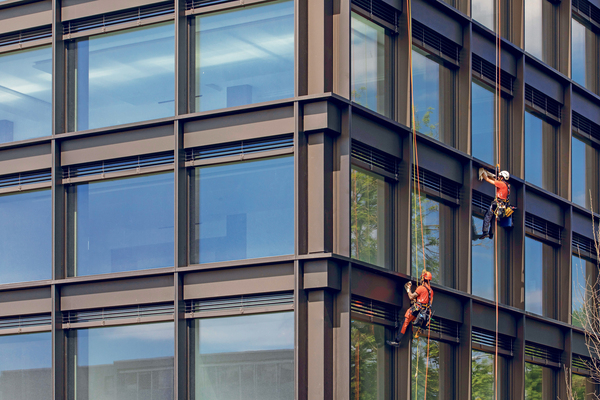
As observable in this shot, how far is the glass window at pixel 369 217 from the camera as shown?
22.9m

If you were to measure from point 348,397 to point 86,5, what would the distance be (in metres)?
11.1

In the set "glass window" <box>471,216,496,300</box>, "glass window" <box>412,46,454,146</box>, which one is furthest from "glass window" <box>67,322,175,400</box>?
"glass window" <box>471,216,496,300</box>

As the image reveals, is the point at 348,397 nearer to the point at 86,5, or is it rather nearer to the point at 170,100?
the point at 170,100

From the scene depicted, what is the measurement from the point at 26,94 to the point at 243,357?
8688 mm

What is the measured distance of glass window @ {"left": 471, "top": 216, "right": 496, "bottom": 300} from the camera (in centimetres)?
2717

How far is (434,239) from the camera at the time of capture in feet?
84.5

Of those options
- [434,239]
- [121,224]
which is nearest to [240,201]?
[121,224]

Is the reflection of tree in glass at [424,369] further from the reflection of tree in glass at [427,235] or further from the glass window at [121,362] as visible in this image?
the glass window at [121,362]

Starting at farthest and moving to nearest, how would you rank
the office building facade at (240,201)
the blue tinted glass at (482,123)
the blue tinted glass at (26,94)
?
the blue tinted glass at (482,123)
the blue tinted glass at (26,94)
the office building facade at (240,201)

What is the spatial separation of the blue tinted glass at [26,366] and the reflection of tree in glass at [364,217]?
291 inches

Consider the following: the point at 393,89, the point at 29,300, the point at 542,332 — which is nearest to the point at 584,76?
the point at 542,332

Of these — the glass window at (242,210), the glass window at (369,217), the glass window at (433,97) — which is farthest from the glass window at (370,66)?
the glass window at (242,210)

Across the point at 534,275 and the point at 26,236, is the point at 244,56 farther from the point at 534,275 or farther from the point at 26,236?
the point at 534,275

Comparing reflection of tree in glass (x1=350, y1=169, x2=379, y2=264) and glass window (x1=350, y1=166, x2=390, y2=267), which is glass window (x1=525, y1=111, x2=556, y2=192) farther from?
reflection of tree in glass (x1=350, y1=169, x2=379, y2=264)
